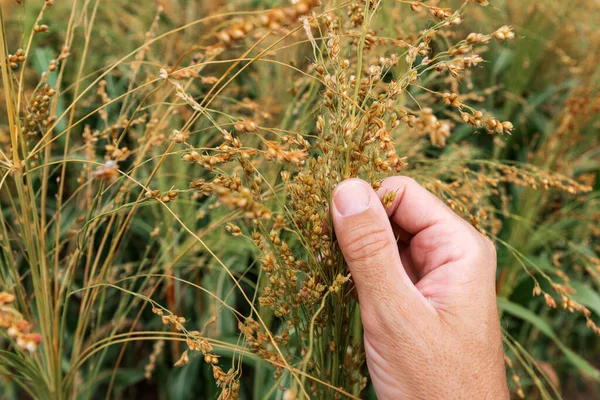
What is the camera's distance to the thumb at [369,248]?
2.43 ft

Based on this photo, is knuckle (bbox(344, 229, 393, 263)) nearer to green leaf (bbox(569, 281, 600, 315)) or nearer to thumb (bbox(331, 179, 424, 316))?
thumb (bbox(331, 179, 424, 316))

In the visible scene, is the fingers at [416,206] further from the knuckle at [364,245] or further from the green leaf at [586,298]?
the green leaf at [586,298]

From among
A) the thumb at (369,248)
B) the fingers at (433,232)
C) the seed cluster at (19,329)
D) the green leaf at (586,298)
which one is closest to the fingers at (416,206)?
the fingers at (433,232)

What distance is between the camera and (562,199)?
232 cm

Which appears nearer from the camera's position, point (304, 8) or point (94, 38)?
point (304, 8)

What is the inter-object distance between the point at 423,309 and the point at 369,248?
16cm

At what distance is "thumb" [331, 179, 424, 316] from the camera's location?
742 mm

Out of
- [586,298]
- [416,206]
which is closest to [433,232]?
[416,206]

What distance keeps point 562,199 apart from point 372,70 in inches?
79.8

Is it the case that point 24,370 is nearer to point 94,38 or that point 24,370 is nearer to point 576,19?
point 94,38

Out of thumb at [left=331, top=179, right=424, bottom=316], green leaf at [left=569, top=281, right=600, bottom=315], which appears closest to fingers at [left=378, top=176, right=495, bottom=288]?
thumb at [left=331, top=179, right=424, bottom=316]

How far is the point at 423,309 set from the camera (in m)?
0.81

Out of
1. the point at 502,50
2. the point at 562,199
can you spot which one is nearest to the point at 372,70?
the point at 562,199

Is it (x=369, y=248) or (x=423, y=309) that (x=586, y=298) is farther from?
(x=369, y=248)
